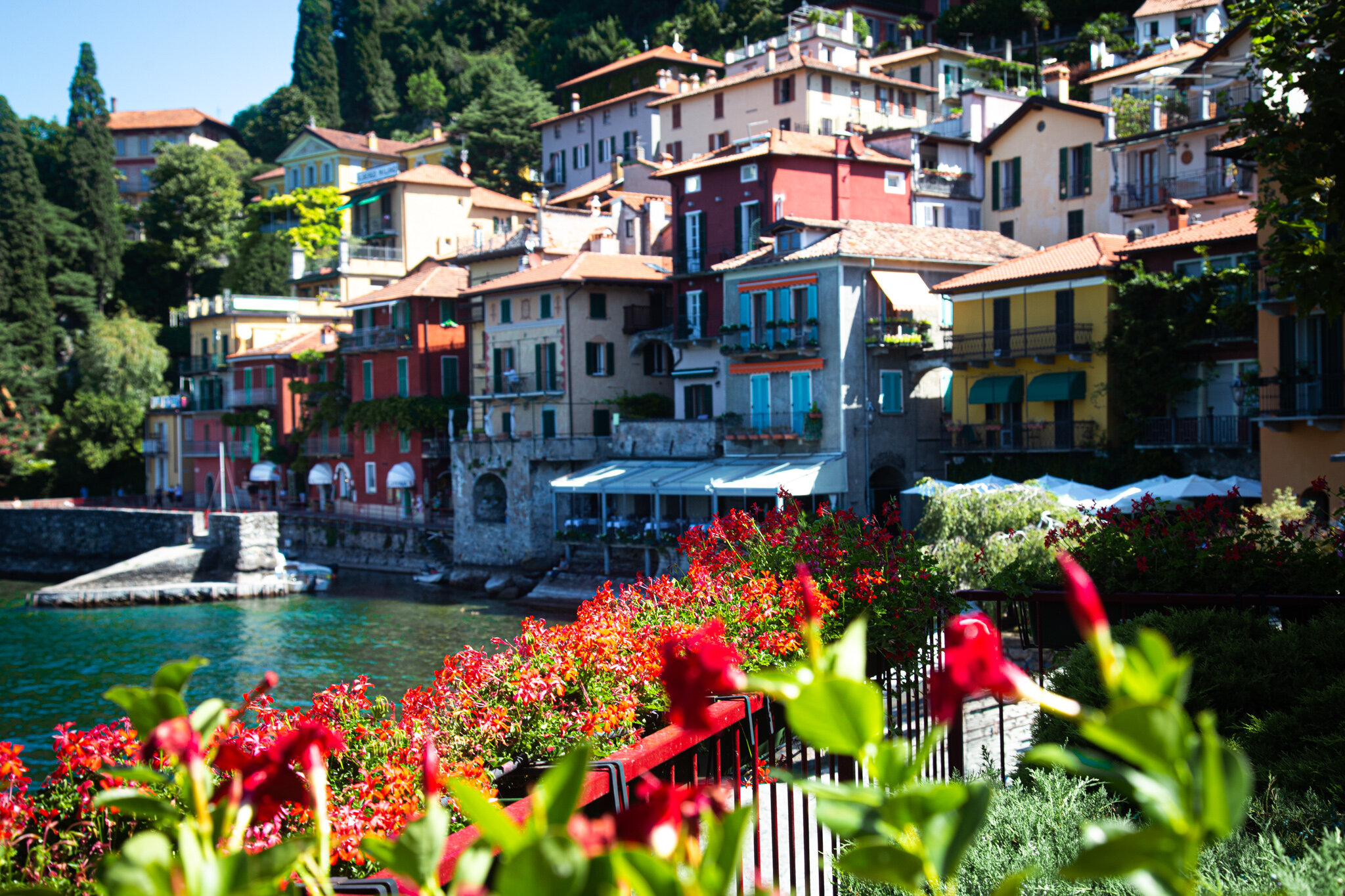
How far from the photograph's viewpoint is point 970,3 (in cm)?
Answer: 7125

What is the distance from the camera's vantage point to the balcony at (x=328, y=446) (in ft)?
184

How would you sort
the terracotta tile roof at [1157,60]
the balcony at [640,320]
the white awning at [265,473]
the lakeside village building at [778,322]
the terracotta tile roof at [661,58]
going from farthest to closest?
the terracotta tile roof at [661,58], the white awning at [265,473], the terracotta tile roof at [1157,60], the balcony at [640,320], the lakeside village building at [778,322]

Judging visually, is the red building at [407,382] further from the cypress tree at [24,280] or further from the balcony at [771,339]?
the cypress tree at [24,280]

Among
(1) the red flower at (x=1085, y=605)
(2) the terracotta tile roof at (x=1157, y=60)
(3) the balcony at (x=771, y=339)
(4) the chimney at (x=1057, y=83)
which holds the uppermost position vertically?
(2) the terracotta tile roof at (x=1157, y=60)

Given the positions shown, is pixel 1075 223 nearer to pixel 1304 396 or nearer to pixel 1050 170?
pixel 1050 170

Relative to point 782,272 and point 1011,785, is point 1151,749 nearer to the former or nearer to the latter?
point 1011,785

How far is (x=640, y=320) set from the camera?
151 feet

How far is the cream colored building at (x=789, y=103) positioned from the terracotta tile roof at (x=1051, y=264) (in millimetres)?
20747

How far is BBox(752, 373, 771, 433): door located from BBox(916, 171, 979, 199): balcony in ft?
37.8

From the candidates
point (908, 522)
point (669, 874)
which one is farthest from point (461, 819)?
point (908, 522)

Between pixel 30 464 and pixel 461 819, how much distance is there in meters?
67.4

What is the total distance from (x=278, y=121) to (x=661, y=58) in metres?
46.9

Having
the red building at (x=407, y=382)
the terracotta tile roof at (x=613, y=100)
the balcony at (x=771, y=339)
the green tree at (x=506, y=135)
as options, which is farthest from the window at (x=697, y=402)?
the green tree at (x=506, y=135)

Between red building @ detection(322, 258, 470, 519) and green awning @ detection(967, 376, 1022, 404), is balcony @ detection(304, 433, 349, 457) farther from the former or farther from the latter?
green awning @ detection(967, 376, 1022, 404)
